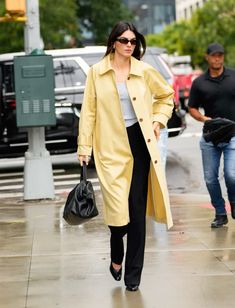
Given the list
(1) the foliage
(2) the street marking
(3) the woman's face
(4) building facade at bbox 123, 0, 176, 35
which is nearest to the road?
(2) the street marking

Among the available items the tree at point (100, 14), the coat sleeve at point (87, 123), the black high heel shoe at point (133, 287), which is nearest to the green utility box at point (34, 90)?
the coat sleeve at point (87, 123)

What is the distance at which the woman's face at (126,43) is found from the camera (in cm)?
626

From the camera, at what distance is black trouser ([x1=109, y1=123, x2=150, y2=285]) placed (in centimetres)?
631

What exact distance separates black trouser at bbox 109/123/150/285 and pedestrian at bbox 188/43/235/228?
2316mm

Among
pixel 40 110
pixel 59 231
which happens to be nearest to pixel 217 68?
pixel 59 231

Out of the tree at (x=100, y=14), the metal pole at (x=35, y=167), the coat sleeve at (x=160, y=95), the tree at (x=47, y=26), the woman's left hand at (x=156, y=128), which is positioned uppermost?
the coat sleeve at (x=160, y=95)

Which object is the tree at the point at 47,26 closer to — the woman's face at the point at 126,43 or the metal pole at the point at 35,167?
the metal pole at the point at 35,167

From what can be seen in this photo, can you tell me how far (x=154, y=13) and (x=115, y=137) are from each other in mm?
134793

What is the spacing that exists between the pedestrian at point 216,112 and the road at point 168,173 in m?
3.76

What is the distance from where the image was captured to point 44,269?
721cm

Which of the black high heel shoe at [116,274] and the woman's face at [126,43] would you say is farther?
the black high heel shoe at [116,274]

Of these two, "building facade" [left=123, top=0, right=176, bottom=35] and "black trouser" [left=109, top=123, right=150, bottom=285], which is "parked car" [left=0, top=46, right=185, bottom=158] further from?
"building facade" [left=123, top=0, right=176, bottom=35]

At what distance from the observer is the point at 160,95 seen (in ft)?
21.5

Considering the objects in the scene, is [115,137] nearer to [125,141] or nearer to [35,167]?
[125,141]
